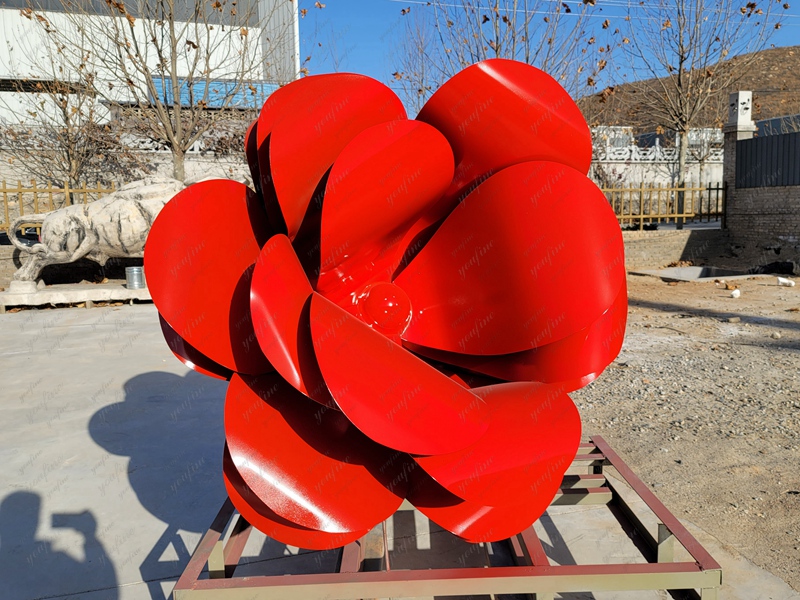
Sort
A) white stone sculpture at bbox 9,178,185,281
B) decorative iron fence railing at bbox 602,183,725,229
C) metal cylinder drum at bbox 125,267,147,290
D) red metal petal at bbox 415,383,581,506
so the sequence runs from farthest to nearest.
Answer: decorative iron fence railing at bbox 602,183,725,229 < metal cylinder drum at bbox 125,267,147,290 < white stone sculpture at bbox 9,178,185,281 < red metal petal at bbox 415,383,581,506

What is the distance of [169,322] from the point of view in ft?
5.10

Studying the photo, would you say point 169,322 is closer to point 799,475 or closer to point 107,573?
point 107,573

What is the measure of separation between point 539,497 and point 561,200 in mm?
740

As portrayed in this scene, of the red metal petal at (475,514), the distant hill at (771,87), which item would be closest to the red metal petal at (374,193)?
the red metal petal at (475,514)

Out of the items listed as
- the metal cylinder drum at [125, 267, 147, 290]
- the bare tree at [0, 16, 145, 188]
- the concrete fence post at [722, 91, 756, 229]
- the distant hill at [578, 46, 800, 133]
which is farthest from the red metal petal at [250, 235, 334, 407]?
the distant hill at [578, 46, 800, 133]

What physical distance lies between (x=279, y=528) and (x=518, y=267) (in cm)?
91

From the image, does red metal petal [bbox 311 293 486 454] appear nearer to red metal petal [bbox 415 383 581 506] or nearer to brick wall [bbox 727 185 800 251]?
red metal petal [bbox 415 383 581 506]

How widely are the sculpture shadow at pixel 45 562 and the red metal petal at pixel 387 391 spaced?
5.83 ft

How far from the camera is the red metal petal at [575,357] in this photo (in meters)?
1.75

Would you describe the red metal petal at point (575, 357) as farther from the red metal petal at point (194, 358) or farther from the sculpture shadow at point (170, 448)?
the sculpture shadow at point (170, 448)

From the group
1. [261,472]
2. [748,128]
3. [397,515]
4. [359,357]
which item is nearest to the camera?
[359,357]

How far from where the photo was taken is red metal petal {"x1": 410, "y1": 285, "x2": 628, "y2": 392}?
1.75 m

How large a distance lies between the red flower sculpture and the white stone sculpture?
799cm

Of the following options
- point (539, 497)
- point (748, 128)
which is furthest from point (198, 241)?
point (748, 128)
